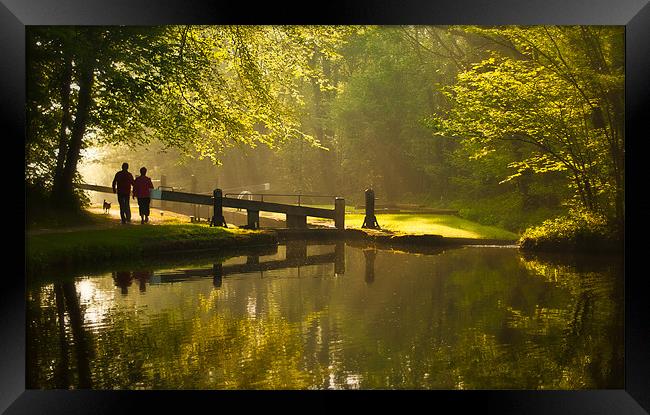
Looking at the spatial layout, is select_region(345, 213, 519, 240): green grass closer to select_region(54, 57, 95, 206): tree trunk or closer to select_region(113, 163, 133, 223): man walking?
select_region(113, 163, 133, 223): man walking

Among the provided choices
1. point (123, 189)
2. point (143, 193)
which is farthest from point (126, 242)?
point (143, 193)

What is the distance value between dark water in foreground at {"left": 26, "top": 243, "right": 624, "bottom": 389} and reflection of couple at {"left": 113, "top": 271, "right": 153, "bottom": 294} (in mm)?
25

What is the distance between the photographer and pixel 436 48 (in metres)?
19.7

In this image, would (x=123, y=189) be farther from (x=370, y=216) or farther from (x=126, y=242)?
(x=370, y=216)

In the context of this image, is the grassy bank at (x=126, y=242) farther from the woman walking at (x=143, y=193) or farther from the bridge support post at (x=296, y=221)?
the bridge support post at (x=296, y=221)

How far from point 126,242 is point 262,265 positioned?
220 centimetres

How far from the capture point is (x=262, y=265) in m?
11.7

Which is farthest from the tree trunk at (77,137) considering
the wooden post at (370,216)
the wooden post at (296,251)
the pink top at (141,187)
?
the wooden post at (370,216)

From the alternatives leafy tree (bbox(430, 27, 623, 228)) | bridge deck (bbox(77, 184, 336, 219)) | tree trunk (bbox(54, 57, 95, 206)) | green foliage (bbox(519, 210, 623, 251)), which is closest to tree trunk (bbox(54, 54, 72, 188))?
tree trunk (bbox(54, 57, 95, 206))

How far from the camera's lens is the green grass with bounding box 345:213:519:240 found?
15.4 metres

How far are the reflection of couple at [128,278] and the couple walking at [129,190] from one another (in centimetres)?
251
